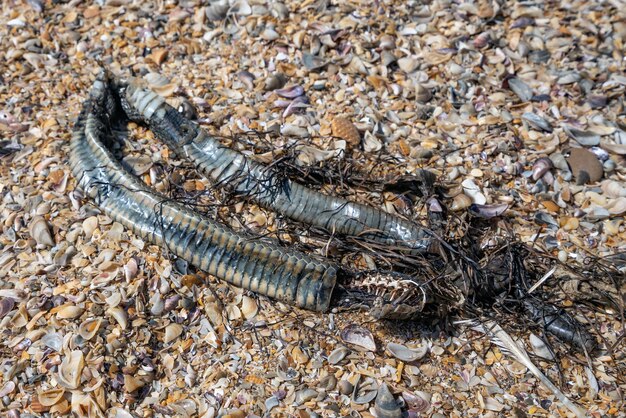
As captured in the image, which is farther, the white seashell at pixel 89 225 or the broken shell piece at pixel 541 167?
the broken shell piece at pixel 541 167

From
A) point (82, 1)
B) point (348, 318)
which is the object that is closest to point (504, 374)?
point (348, 318)

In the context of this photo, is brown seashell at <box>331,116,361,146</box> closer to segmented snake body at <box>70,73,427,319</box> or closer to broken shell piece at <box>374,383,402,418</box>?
segmented snake body at <box>70,73,427,319</box>

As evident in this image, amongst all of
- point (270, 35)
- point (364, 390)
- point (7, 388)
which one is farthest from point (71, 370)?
point (270, 35)

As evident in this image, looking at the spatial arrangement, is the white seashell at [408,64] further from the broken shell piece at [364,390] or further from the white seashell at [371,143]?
the broken shell piece at [364,390]

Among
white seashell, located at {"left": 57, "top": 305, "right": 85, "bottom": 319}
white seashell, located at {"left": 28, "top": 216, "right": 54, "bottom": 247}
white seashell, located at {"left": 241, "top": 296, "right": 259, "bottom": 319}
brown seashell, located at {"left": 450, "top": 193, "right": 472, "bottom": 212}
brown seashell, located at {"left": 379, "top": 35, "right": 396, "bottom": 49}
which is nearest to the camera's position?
white seashell, located at {"left": 57, "top": 305, "right": 85, "bottom": 319}

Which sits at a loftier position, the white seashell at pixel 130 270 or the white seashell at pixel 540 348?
the white seashell at pixel 130 270

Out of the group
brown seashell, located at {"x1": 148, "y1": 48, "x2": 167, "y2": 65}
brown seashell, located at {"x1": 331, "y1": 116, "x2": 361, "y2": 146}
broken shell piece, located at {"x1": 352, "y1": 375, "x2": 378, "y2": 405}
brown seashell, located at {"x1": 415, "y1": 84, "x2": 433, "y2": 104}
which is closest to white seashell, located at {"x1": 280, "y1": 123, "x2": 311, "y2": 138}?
brown seashell, located at {"x1": 331, "y1": 116, "x2": 361, "y2": 146}

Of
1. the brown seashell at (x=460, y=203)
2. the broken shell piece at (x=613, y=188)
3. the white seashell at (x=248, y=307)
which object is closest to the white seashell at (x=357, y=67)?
the brown seashell at (x=460, y=203)
